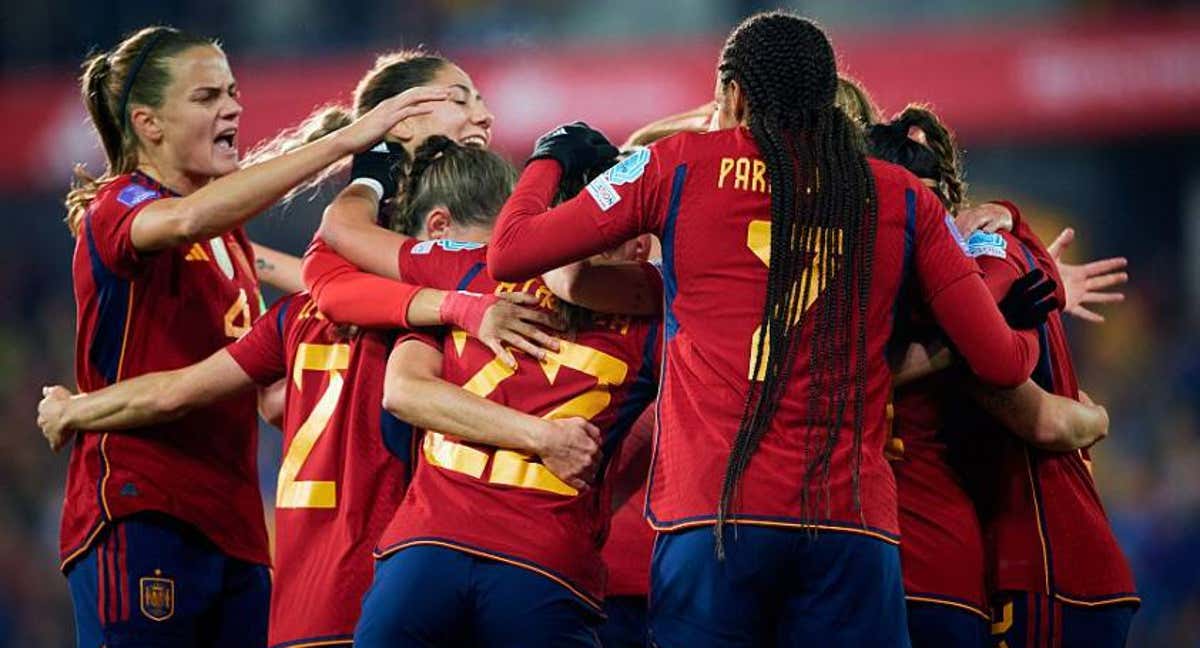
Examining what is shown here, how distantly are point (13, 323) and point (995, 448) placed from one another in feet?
36.5

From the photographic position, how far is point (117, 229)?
14.2 feet

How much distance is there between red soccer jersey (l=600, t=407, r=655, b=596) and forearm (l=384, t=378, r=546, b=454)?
2.36ft

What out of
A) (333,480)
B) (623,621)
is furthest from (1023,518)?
(333,480)

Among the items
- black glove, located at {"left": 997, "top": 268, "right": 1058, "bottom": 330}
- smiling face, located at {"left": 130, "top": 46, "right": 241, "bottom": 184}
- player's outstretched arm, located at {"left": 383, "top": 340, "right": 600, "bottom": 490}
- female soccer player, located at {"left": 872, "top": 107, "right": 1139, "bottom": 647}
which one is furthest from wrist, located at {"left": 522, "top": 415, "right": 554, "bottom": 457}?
smiling face, located at {"left": 130, "top": 46, "right": 241, "bottom": 184}

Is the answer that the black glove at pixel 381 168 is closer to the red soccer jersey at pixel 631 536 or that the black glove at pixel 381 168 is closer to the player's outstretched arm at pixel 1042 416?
the red soccer jersey at pixel 631 536

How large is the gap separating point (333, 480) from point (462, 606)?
2.05 ft

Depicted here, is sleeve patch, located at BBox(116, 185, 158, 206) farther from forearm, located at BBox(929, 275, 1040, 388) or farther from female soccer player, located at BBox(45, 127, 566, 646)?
forearm, located at BBox(929, 275, 1040, 388)

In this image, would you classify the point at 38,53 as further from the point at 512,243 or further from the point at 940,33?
the point at 512,243

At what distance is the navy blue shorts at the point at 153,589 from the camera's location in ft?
14.1

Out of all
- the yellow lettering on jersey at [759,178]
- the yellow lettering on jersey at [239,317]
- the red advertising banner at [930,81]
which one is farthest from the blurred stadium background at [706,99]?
the yellow lettering on jersey at [759,178]

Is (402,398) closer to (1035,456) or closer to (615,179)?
(615,179)

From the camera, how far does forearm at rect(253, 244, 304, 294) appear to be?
5.37 m

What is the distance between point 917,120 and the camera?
4.02 metres

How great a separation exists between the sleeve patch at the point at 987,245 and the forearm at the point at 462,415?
1.06 m
